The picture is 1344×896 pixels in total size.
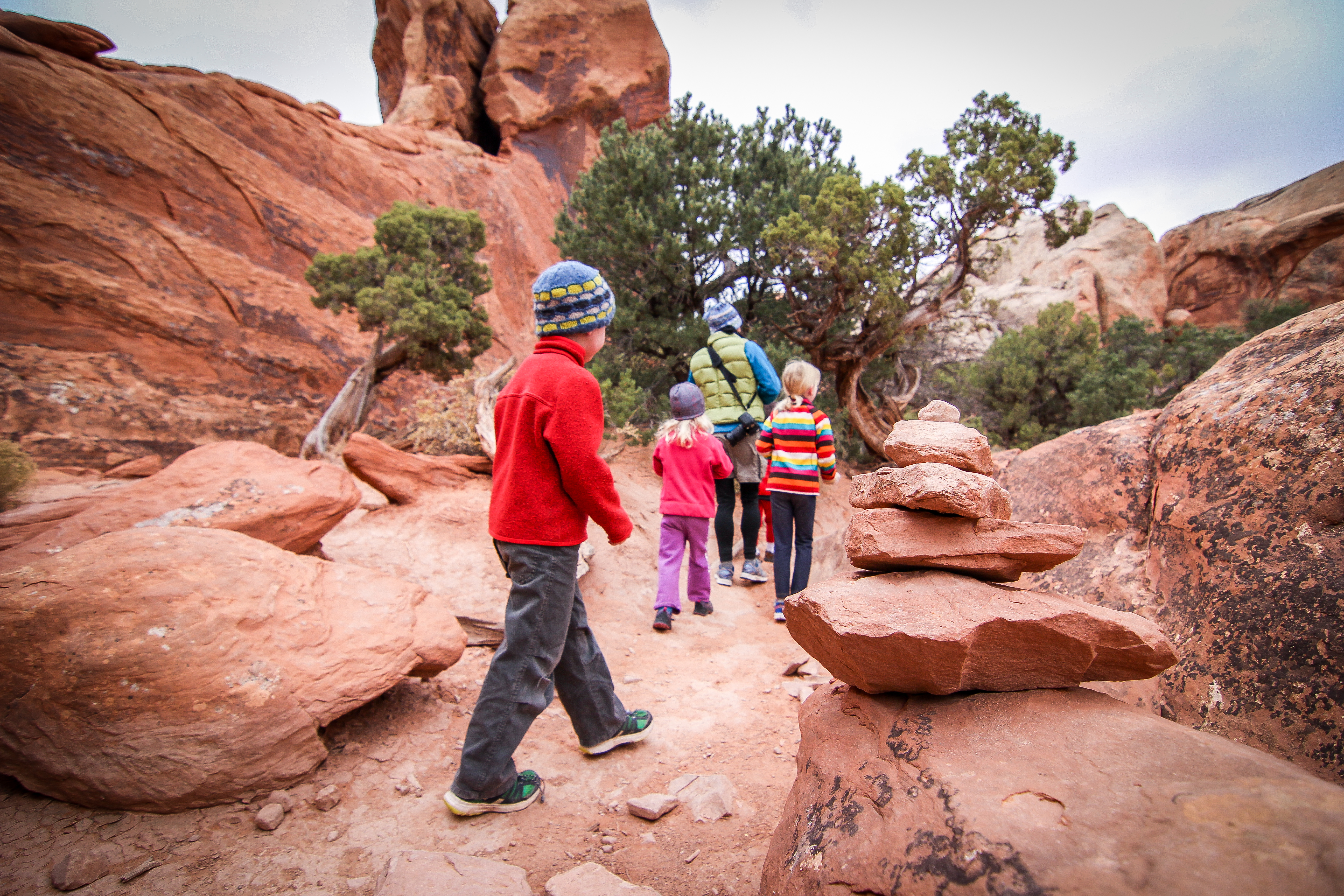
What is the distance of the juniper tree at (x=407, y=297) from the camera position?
6.87 metres

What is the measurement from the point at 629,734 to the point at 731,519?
108 inches

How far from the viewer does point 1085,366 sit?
30.0 ft

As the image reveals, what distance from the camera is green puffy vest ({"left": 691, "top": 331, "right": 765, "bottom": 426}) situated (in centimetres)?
530

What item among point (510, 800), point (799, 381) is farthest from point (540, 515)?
point (799, 381)

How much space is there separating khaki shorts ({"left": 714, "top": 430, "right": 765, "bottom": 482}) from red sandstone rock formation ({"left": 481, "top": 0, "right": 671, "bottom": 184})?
13559mm

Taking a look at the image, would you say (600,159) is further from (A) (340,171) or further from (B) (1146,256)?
(B) (1146,256)

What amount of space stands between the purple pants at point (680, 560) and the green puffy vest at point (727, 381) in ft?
3.94

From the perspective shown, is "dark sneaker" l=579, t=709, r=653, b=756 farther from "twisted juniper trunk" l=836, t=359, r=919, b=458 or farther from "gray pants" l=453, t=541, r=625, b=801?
"twisted juniper trunk" l=836, t=359, r=919, b=458

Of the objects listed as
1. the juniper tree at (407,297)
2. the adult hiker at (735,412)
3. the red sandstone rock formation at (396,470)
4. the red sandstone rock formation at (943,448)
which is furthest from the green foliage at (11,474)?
the red sandstone rock formation at (943,448)

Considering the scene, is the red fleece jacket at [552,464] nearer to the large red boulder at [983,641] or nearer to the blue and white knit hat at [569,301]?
the blue and white knit hat at [569,301]

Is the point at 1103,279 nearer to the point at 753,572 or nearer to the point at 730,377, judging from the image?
the point at 730,377

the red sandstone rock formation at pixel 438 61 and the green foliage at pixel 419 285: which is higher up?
the red sandstone rock formation at pixel 438 61

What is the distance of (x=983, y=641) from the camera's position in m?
1.66

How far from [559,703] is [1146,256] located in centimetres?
1980
